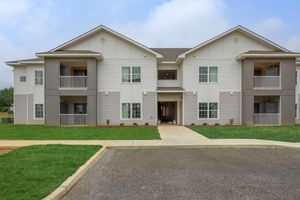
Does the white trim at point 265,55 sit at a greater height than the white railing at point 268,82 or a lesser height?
greater

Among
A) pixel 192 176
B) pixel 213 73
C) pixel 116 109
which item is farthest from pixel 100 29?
pixel 192 176

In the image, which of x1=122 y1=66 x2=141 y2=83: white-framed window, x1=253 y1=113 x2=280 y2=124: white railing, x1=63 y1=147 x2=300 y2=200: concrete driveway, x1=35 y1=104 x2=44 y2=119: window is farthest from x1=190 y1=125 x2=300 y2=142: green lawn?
x1=35 y1=104 x2=44 y2=119: window

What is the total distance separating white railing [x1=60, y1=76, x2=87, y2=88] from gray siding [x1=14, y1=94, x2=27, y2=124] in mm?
5299

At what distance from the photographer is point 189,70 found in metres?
25.3

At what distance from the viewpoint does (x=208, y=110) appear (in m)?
25.5

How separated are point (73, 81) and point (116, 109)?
14.8ft

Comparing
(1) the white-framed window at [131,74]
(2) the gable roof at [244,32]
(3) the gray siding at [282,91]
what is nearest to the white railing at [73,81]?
(1) the white-framed window at [131,74]

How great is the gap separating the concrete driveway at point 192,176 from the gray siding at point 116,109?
524 inches

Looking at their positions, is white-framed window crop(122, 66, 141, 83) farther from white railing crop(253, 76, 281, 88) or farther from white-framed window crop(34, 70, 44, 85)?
white railing crop(253, 76, 281, 88)

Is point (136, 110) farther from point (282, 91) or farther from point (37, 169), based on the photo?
point (37, 169)

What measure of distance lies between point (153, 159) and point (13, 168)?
4597 mm

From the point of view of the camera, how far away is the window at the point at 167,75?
27.8m

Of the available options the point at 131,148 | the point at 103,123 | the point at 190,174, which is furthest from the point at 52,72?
the point at 190,174

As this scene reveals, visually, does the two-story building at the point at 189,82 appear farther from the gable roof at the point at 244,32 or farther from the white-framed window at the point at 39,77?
the white-framed window at the point at 39,77
